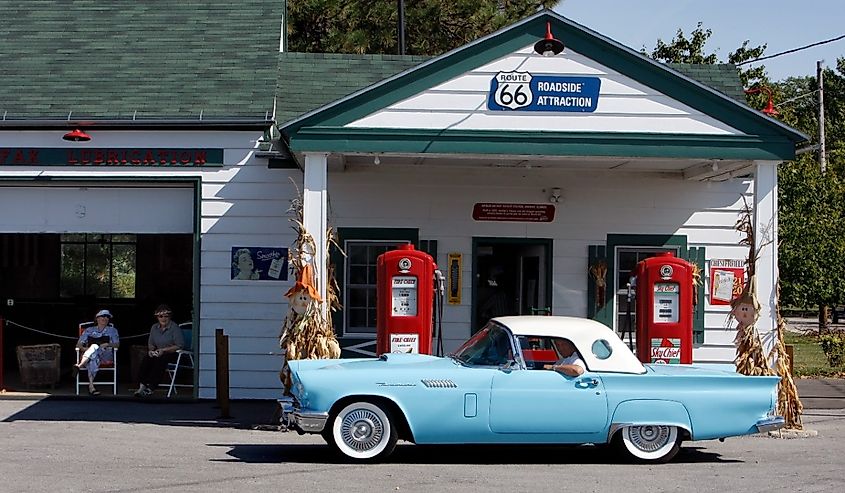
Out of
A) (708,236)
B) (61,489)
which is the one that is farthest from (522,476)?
(708,236)

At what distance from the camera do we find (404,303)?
12641 mm

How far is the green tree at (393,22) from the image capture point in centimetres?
2734

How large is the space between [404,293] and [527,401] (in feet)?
10.1

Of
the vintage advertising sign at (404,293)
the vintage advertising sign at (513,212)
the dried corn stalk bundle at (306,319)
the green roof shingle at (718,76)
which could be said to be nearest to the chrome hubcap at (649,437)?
the vintage advertising sign at (404,293)

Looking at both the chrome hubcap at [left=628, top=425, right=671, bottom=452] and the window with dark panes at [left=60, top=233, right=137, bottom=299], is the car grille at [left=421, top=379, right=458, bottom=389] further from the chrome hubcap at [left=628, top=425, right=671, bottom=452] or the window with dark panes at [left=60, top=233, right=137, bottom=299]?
the window with dark panes at [left=60, top=233, right=137, bottom=299]

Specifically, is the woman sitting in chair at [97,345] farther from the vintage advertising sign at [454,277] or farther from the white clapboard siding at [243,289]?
the vintage advertising sign at [454,277]

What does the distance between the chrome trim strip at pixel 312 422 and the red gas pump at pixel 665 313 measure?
457 cm

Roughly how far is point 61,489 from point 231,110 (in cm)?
750

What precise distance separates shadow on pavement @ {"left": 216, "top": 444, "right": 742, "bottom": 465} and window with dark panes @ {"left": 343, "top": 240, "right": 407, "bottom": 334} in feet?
13.8

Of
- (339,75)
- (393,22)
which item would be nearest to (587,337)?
(339,75)

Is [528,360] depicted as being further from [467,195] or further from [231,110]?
[231,110]

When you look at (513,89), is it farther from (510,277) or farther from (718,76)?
(718,76)

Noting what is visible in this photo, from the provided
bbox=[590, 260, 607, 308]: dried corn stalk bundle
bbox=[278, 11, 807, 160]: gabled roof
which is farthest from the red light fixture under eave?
bbox=[590, 260, 607, 308]: dried corn stalk bundle

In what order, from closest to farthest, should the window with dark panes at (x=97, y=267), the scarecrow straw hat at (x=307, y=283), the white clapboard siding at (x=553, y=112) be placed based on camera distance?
the scarecrow straw hat at (x=307, y=283) → the white clapboard siding at (x=553, y=112) → the window with dark panes at (x=97, y=267)
